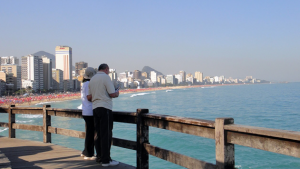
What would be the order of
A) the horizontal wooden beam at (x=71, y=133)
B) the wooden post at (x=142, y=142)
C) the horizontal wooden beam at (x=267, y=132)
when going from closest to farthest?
the horizontal wooden beam at (x=267, y=132) → the wooden post at (x=142, y=142) → the horizontal wooden beam at (x=71, y=133)

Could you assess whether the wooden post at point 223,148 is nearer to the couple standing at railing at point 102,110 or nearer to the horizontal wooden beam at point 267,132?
the horizontal wooden beam at point 267,132

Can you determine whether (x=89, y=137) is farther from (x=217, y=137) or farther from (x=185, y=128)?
(x=217, y=137)

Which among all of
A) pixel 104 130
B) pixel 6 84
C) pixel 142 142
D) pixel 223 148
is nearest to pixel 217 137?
pixel 223 148

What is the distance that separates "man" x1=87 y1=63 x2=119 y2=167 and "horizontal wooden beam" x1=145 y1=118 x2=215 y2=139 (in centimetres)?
73

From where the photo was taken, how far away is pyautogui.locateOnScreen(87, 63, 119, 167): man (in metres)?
4.73

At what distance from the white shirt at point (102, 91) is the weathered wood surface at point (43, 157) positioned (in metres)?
1.02

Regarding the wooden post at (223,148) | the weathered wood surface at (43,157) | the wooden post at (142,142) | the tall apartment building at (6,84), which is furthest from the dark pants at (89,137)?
the tall apartment building at (6,84)

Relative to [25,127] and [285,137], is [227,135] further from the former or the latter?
[25,127]

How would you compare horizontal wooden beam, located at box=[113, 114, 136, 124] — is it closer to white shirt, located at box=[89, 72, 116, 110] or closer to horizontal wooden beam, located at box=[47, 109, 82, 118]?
white shirt, located at box=[89, 72, 116, 110]

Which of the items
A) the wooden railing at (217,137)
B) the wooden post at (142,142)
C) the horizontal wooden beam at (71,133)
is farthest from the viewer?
the horizontal wooden beam at (71,133)

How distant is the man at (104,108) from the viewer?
4730mm

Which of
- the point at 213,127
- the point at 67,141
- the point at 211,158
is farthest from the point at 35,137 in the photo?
the point at 213,127

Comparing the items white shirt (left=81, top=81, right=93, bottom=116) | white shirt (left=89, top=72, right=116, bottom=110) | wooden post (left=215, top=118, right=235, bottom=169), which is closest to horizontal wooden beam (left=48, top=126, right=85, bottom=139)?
white shirt (left=81, top=81, right=93, bottom=116)

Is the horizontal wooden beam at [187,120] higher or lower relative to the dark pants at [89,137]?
higher
